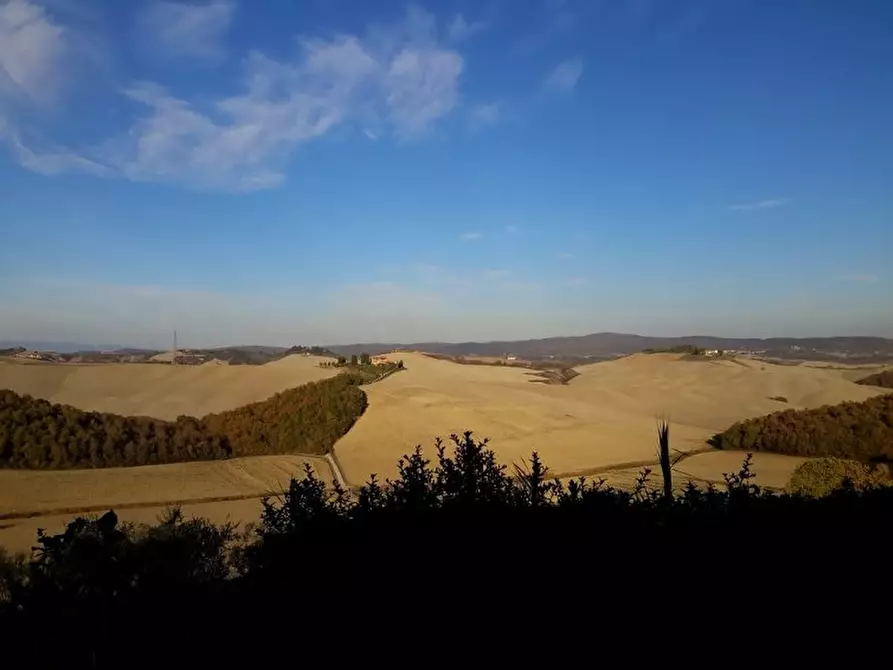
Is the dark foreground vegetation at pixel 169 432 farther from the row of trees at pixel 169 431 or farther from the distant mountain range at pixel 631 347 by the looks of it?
the distant mountain range at pixel 631 347

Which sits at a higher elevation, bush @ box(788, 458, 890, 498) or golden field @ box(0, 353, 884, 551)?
bush @ box(788, 458, 890, 498)

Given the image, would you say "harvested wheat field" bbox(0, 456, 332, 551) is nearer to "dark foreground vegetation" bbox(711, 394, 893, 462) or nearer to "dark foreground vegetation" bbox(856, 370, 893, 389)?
"dark foreground vegetation" bbox(711, 394, 893, 462)

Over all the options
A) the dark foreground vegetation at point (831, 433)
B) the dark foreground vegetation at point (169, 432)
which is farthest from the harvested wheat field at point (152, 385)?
the dark foreground vegetation at point (831, 433)

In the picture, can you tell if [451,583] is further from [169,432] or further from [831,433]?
[831,433]

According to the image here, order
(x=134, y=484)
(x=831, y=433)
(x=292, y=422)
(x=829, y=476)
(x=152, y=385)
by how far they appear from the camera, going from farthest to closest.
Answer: (x=152, y=385) → (x=292, y=422) → (x=831, y=433) → (x=134, y=484) → (x=829, y=476)

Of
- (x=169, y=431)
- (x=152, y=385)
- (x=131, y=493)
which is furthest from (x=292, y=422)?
(x=152, y=385)

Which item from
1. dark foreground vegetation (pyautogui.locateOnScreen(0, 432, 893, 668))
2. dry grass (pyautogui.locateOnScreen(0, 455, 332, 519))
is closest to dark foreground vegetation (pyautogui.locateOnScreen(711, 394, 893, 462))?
dry grass (pyautogui.locateOnScreen(0, 455, 332, 519))
